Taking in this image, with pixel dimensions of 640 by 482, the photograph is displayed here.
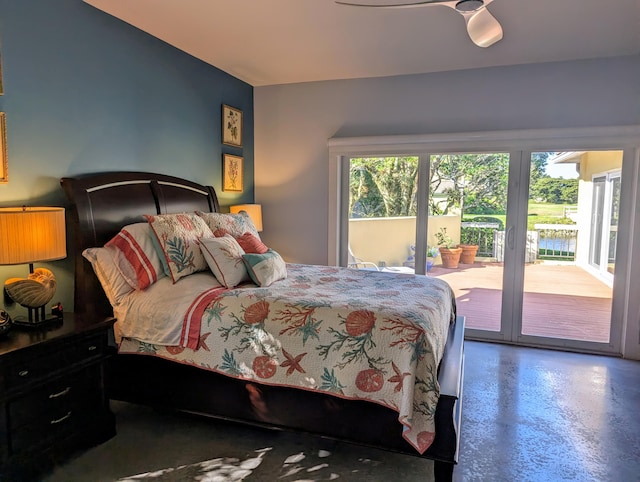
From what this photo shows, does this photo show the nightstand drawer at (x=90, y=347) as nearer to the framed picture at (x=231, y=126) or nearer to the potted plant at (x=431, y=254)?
the framed picture at (x=231, y=126)

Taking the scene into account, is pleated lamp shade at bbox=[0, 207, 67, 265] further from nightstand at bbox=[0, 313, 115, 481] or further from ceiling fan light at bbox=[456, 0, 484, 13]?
ceiling fan light at bbox=[456, 0, 484, 13]

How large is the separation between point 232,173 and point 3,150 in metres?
2.29

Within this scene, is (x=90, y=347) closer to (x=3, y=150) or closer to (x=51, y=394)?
(x=51, y=394)

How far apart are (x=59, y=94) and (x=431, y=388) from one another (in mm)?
2712

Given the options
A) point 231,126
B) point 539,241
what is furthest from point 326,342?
point 231,126

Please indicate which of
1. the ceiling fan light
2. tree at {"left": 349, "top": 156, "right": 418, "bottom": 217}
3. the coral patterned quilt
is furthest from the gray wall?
the coral patterned quilt

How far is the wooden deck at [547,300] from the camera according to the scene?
3971 mm

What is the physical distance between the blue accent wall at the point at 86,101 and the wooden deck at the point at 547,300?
9.46 ft

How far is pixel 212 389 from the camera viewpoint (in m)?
2.40

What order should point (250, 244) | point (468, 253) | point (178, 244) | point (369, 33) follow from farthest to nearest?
point (468, 253)
point (369, 33)
point (250, 244)
point (178, 244)

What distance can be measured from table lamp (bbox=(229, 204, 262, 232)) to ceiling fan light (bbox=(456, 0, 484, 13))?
2.70 meters

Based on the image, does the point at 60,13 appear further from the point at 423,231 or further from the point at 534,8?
the point at 423,231

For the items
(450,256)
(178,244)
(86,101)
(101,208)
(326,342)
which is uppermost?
(86,101)

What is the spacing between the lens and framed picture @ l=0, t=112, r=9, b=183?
2311mm
